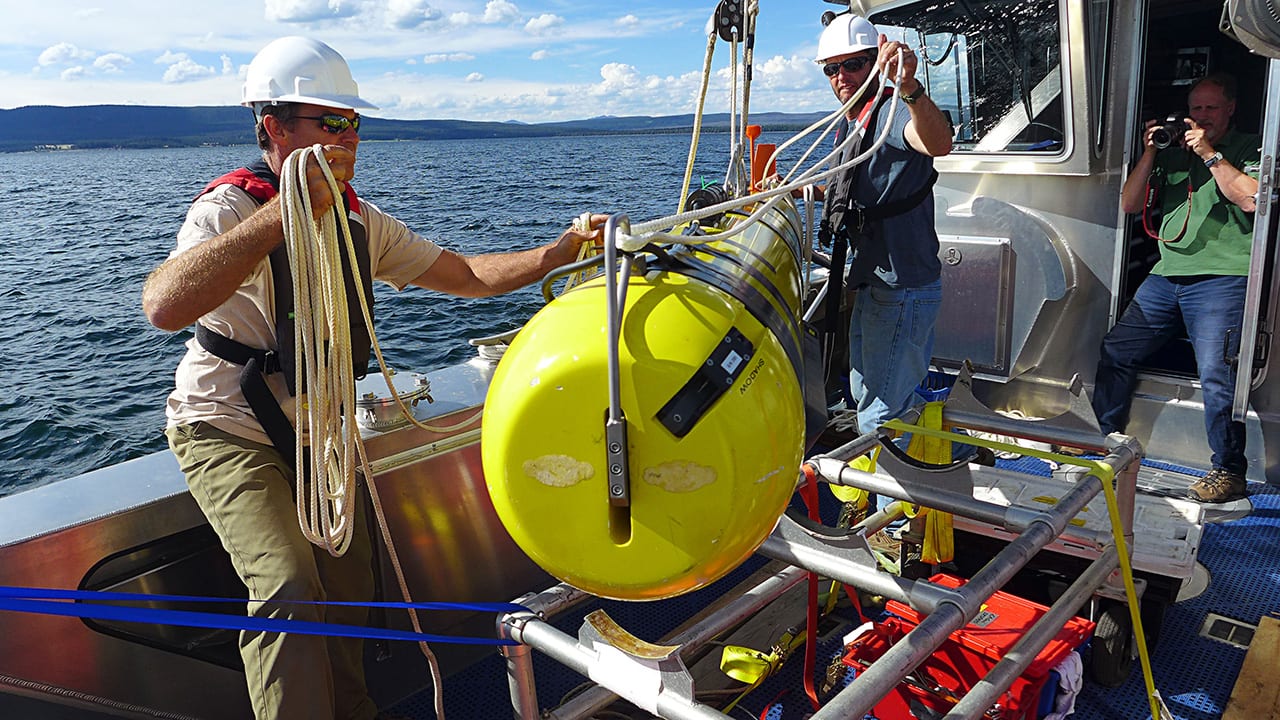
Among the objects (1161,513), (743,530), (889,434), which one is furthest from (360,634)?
(1161,513)

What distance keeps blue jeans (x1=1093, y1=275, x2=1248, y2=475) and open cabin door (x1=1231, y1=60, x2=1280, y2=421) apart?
0.07 m

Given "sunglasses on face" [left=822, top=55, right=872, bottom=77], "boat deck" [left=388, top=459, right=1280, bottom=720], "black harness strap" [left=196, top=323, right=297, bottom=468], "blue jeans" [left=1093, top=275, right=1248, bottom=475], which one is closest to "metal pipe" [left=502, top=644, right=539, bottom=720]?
"boat deck" [left=388, top=459, right=1280, bottom=720]

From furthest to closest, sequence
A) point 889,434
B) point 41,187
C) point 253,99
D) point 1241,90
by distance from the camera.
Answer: point 41,187
point 1241,90
point 889,434
point 253,99

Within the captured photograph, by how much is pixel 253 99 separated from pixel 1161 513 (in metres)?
3.57

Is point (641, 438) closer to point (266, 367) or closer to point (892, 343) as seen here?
point (266, 367)

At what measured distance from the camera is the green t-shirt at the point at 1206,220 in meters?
3.95

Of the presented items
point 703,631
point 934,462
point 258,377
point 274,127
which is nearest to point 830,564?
point 703,631

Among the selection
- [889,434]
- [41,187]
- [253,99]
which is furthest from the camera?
[41,187]

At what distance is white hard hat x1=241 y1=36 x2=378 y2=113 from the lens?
7.86 ft

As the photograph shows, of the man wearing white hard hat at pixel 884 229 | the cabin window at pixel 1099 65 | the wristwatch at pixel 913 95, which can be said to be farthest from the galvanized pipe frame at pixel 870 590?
the cabin window at pixel 1099 65

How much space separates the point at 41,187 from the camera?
5466cm

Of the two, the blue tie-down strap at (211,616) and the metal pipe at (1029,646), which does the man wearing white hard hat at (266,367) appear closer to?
the blue tie-down strap at (211,616)

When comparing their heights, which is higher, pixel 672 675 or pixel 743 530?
pixel 743 530

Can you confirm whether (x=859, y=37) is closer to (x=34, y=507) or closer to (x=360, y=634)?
(x=360, y=634)
